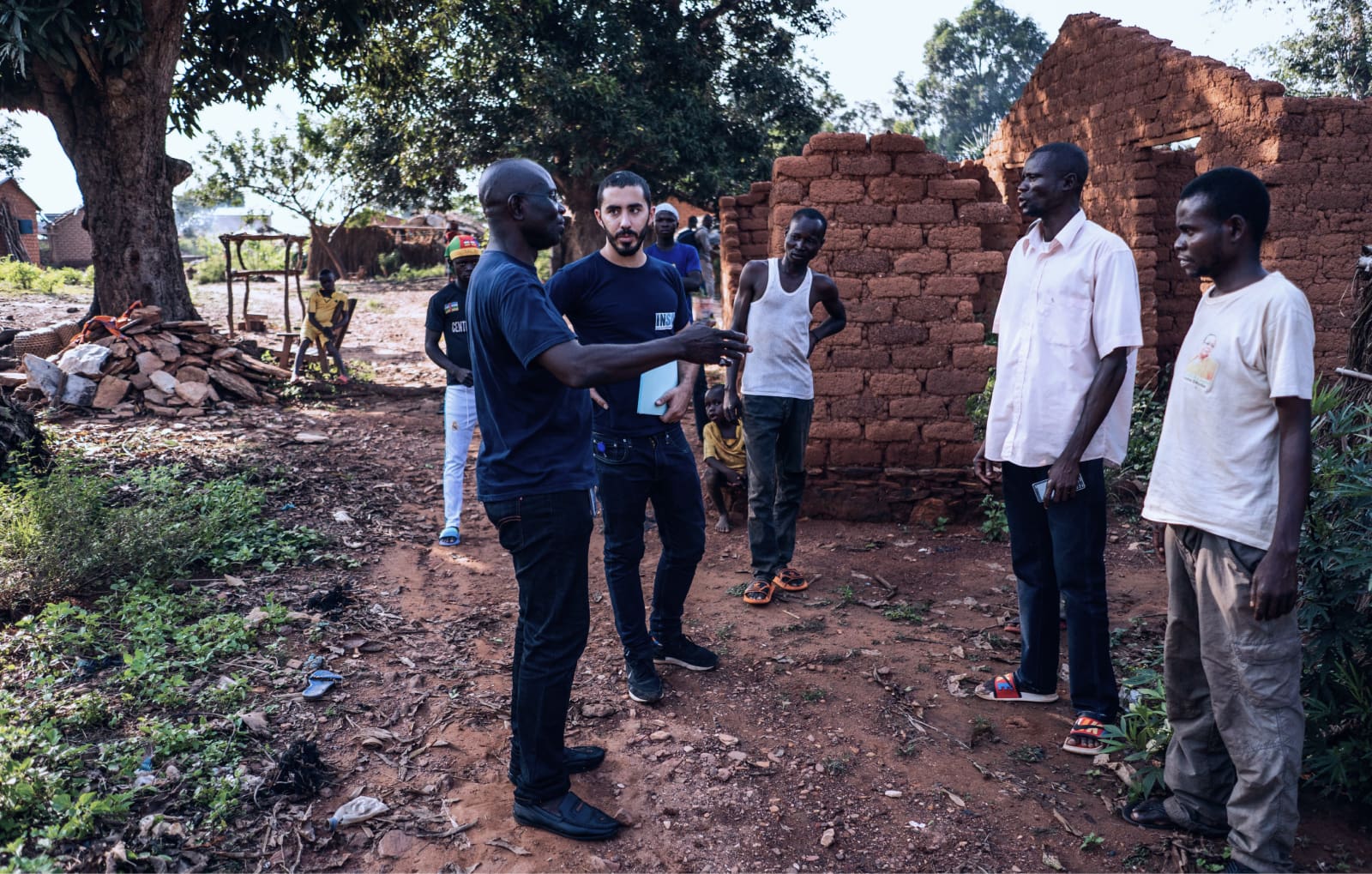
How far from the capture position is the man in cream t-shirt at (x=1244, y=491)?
2309 millimetres

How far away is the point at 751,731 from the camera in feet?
11.6

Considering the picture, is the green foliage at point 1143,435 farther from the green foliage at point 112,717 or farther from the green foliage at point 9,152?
the green foliage at point 9,152

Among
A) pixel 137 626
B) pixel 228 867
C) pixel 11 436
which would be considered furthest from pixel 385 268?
pixel 228 867

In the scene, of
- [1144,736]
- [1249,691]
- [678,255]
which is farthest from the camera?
[678,255]

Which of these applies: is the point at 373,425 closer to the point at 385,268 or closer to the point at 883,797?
the point at 883,797

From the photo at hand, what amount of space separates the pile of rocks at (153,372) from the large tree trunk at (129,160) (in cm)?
72

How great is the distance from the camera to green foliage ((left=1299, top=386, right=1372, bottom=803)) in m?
2.71

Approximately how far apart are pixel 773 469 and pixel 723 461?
142 cm

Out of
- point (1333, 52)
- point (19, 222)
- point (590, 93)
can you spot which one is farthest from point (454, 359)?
point (19, 222)

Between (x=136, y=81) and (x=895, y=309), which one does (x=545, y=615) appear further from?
(x=136, y=81)

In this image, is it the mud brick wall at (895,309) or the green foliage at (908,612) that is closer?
the green foliage at (908,612)

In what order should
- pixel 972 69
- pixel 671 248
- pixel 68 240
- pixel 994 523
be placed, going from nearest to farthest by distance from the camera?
1. pixel 994 523
2. pixel 671 248
3. pixel 68 240
4. pixel 972 69

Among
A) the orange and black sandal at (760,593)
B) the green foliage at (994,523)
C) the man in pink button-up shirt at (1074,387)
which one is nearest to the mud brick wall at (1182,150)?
the green foliage at (994,523)

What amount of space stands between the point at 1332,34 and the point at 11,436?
22.5m
